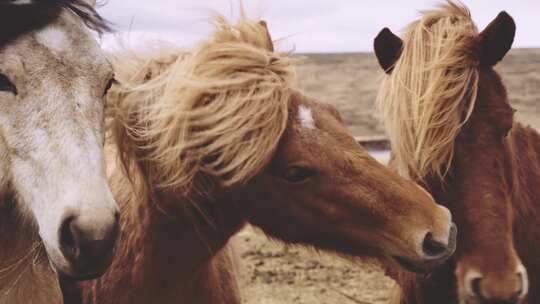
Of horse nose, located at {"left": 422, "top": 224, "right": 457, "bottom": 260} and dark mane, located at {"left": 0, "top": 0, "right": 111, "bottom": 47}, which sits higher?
dark mane, located at {"left": 0, "top": 0, "right": 111, "bottom": 47}

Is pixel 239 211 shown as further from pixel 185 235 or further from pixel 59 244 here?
pixel 59 244

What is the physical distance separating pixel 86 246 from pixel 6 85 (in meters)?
0.64

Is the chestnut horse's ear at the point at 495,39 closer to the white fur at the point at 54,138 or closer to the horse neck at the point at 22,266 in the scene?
the white fur at the point at 54,138

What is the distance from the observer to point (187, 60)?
270 centimetres

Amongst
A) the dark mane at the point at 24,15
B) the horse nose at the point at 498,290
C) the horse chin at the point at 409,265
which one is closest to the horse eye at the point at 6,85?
the dark mane at the point at 24,15

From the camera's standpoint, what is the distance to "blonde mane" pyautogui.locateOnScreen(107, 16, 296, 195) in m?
2.54

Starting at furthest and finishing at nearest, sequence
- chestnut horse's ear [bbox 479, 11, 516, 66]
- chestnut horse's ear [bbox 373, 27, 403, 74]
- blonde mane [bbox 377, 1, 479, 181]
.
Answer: chestnut horse's ear [bbox 373, 27, 403, 74] < chestnut horse's ear [bbox 479, 11, 516, 66] < blonde mane [bbox 377, 1, 479, 181]

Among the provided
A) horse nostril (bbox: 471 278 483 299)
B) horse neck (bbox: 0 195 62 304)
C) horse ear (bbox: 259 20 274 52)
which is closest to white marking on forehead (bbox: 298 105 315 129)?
horse ear (bbox: 259 20 274 52)

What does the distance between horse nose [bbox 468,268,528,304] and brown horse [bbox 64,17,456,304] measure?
281 mm

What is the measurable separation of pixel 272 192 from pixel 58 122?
2.81 ft

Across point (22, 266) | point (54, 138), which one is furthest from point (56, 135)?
point (22, 266)

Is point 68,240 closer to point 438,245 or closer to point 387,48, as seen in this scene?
point 438,245

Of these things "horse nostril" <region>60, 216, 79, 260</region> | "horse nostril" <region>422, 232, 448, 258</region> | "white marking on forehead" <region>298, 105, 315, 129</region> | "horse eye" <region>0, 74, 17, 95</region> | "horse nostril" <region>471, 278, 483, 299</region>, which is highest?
"horse eye" <region>0, 74, 17, 95</region>

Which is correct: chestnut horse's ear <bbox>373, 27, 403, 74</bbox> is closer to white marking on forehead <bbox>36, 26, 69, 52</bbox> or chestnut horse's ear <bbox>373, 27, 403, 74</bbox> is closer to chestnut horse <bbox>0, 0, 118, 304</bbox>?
chestnut horse <bbox>0, 0, 118, 304</bbox>
